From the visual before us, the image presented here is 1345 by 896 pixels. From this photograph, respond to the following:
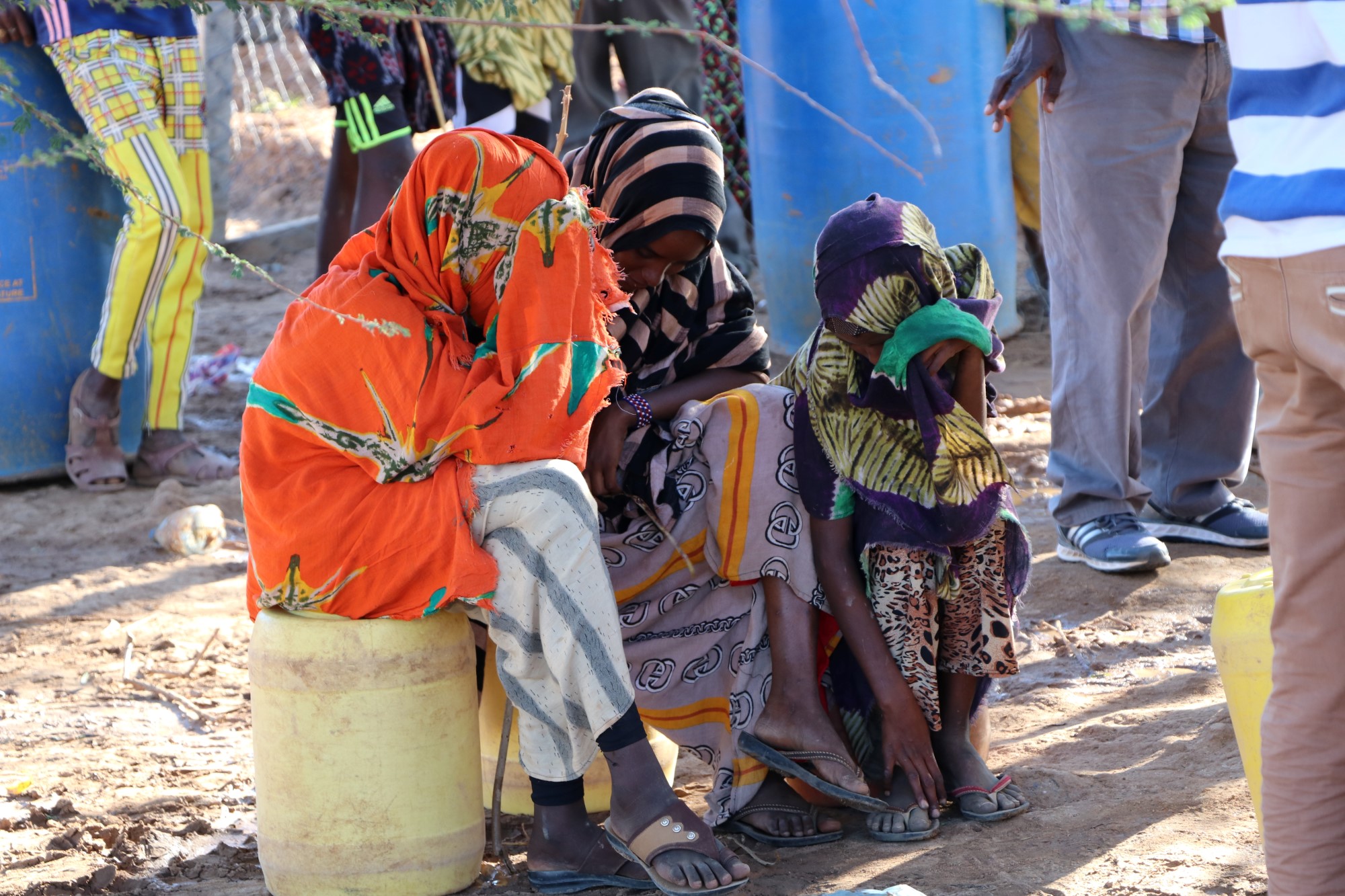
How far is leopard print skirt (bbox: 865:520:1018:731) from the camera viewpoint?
230cm

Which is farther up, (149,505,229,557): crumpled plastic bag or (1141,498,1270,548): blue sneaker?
(1141,498,1270,548): blue sneaker

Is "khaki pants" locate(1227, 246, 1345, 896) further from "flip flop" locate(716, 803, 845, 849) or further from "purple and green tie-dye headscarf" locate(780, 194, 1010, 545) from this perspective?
"flip flop" locate(716, 803, 845, 849)

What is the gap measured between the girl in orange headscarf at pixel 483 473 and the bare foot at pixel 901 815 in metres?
0.29

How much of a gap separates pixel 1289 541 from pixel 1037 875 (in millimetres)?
763

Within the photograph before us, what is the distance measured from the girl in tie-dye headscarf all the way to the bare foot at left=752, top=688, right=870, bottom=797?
80mm

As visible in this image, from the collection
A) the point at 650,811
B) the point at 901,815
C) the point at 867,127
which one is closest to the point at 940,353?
the point at 901,815

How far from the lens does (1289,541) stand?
157 centimetres

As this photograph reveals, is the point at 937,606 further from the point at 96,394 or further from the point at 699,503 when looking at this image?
the point at 96,394

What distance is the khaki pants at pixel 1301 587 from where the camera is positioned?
153 cm

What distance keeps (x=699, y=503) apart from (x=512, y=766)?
23.3 inches

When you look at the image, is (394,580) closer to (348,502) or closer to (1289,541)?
(348,502)

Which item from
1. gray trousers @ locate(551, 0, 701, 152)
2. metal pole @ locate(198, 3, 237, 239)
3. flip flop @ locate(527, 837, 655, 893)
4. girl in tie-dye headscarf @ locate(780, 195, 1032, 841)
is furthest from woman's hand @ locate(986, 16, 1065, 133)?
metal pole @ locate(198, 3, 237, 239)

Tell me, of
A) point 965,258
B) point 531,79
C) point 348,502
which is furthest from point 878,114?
point 348,502

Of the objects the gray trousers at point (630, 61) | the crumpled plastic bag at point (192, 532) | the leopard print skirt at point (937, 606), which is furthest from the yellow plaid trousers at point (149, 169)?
the leopard print skirt at point (937, 606)
